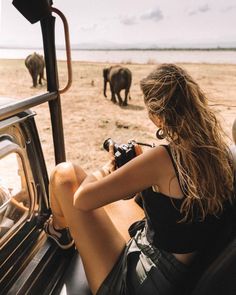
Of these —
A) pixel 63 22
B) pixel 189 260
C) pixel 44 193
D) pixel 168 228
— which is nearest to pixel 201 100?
pixel 168 228

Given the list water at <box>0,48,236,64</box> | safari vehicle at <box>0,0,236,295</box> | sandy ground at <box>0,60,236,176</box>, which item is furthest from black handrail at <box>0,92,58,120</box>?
water at <box>0,48,236,64</box>

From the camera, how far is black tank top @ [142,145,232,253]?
3.93 feet

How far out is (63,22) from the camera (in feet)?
5.17

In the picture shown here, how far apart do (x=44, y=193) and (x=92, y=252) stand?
1.79 feet

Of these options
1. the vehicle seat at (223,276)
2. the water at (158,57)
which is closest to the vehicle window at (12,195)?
the vehicle seat at (223,276)

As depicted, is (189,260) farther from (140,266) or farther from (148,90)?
(148,90)

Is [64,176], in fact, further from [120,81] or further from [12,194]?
[120,81]

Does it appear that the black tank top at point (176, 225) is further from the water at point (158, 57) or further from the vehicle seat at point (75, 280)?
the water at point (158, 57)

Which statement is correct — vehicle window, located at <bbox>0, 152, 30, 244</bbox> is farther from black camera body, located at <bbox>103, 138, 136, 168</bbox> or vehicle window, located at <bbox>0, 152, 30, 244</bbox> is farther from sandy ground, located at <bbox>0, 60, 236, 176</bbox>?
sandy ground, located at <bbox>0, 60, 236, 176</bbox>

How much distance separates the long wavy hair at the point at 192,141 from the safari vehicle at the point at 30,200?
0.55 m

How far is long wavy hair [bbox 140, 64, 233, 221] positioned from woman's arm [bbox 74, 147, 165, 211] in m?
0.08

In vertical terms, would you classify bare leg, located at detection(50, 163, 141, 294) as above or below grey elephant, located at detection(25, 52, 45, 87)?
above

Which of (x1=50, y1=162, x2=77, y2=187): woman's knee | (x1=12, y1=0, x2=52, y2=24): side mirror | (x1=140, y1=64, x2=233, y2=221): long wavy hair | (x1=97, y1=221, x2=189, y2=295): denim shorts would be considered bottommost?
(x1=97, y1=221, x2=189, y2=295): denim shorts

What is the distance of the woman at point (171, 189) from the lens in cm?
119
